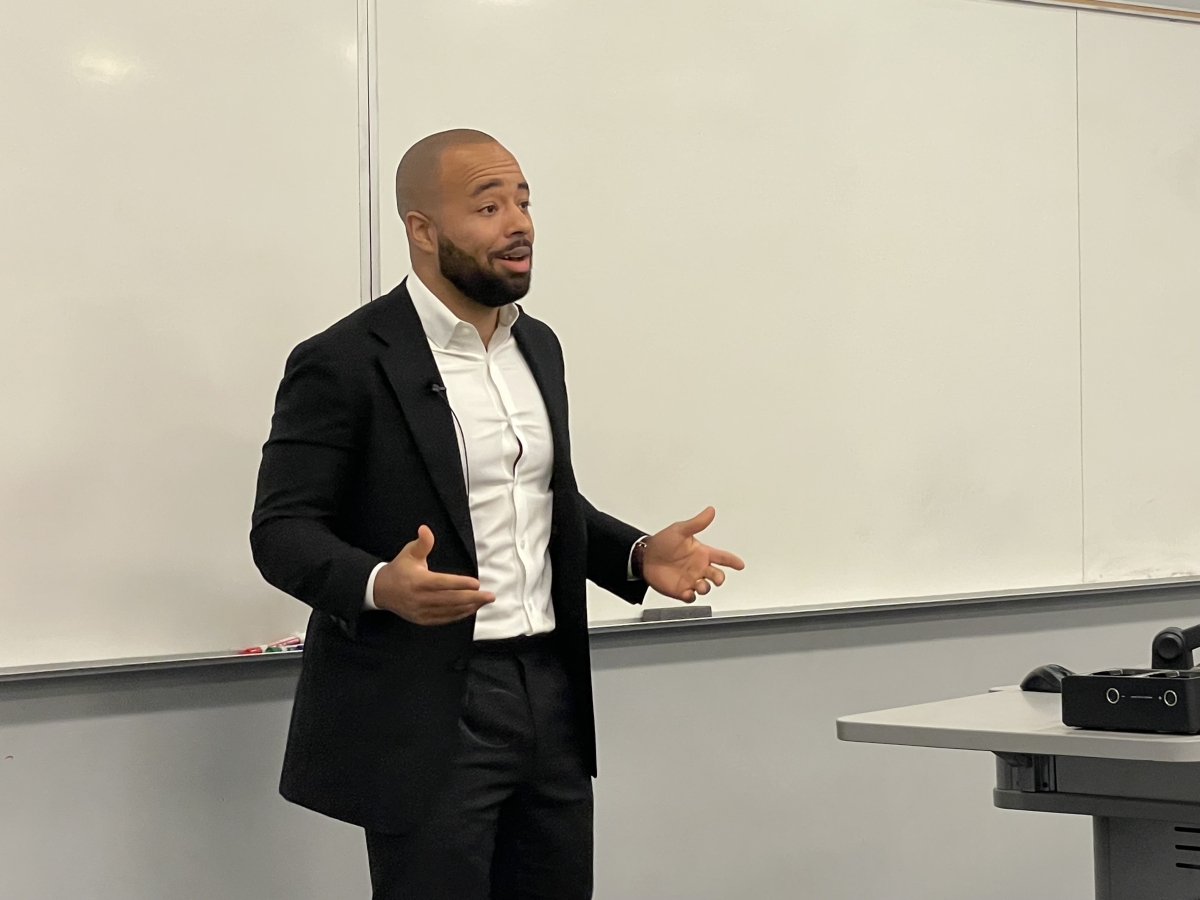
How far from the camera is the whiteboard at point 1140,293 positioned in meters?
3.18

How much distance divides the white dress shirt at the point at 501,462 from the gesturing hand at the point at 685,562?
0.16 m

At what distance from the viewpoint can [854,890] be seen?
2953 mm

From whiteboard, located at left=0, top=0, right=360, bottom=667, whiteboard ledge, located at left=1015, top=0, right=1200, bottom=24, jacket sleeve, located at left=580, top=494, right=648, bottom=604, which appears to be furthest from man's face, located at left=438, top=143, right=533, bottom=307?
whiteboard ledge, located at left=1015, top=0, right=1200, bottom=24

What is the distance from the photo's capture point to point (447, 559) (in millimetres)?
1751

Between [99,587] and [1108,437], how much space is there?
2247mm

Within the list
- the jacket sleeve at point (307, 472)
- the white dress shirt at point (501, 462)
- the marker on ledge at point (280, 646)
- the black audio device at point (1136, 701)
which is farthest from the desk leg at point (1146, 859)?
the marker on ledge at point (280, 646)

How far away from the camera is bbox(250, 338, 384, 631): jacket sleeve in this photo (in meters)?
1.67

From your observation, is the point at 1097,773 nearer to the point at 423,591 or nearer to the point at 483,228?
the point at 423,591

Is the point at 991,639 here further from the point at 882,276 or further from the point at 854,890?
the point at 882,276

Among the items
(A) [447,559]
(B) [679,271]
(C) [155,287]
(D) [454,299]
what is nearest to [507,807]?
(A) [447,559]

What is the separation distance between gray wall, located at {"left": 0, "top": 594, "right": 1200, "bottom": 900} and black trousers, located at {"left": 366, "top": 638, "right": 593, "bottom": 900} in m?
0.66

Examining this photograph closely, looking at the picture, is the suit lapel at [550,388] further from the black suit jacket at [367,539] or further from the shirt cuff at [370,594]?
the shirt cuff at [370,594]

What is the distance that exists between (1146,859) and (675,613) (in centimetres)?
115

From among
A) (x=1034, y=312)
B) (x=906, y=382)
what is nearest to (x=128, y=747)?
(x=906, y=382)
